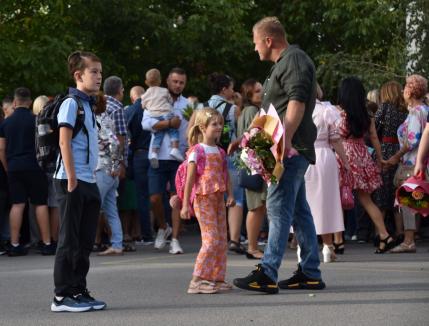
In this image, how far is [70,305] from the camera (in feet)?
29.7

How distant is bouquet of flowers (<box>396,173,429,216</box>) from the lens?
11.9 meters

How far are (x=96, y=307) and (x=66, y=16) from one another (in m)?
13.8

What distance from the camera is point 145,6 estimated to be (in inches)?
933

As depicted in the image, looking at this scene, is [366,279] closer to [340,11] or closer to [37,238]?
[37,238]

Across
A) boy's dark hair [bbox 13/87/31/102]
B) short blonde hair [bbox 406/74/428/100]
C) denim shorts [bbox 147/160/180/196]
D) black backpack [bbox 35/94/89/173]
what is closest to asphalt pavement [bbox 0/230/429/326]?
black backpack [bbox 35/94/89/173]

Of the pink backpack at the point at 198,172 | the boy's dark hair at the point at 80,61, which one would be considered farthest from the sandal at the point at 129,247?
the boy's dark hair at the point at 80,61

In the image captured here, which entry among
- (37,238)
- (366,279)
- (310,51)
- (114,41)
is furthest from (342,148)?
(310,51)

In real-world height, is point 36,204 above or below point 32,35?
below

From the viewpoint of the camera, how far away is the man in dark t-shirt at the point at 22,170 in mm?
14555

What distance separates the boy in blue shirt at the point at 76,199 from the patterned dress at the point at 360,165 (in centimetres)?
510

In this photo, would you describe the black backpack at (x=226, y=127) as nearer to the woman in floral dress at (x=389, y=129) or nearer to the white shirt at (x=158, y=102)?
the white shirt at (x=158, y=102)

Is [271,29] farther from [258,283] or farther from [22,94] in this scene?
[22,94]

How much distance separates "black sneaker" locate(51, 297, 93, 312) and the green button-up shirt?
6.62ft

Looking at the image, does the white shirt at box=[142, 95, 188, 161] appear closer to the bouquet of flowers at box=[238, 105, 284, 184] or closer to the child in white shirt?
the child in white shirt
